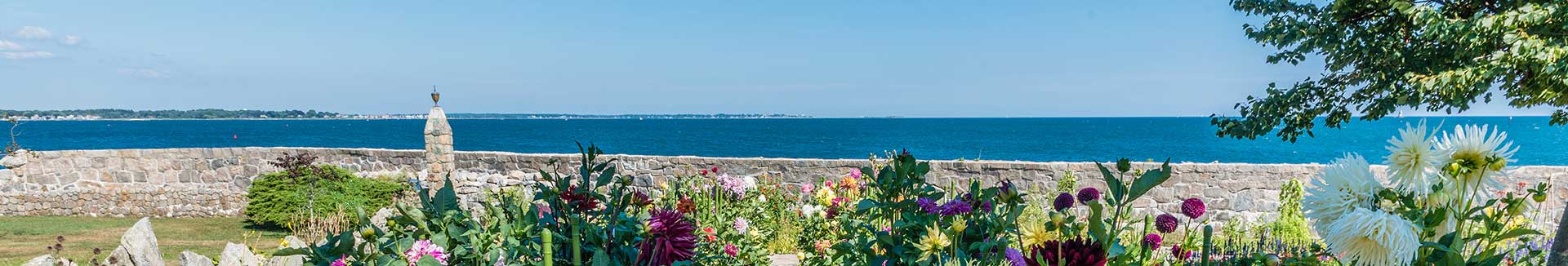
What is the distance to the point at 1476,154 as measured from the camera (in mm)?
1036

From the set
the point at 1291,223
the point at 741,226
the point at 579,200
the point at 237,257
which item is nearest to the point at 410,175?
the point at 237,257

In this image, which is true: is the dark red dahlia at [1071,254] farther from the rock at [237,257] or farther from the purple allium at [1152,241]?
the rock at [237,257]

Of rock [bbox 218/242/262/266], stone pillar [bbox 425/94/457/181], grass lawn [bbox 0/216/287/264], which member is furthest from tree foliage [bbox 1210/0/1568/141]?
stone pillar [bbox 425/94/457/181]

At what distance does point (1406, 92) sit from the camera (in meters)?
3.33

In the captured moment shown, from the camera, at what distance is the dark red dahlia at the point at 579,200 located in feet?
4.84

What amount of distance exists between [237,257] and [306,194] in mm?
6229

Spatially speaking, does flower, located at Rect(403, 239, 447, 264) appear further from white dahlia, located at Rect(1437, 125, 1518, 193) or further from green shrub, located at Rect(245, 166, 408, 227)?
green shrub, located at Rect(245, 166, 408, 227)

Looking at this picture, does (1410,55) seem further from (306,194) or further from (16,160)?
(16,160)

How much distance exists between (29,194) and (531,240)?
43.3ft

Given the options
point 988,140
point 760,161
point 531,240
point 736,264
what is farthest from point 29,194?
point 988,140

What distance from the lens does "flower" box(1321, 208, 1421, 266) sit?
958 millimetres

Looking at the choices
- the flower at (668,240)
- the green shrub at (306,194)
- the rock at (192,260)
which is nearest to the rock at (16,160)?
the green shrub at (306,194)

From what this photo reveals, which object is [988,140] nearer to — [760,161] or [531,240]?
[760,161]

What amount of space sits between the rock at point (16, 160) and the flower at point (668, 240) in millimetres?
14387
